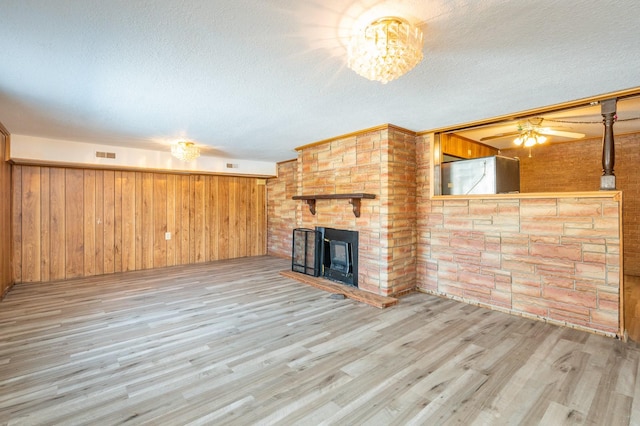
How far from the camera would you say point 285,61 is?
2.09 meters

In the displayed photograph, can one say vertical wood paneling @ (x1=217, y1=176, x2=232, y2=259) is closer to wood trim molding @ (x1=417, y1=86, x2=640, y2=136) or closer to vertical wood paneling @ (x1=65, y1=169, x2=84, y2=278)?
vertical wood paneling @ (x1=65, y1=169, x2=84, y2=278)

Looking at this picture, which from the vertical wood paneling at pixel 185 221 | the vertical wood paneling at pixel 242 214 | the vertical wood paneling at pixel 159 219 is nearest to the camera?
the vertical wood paneling at pixel 159 219

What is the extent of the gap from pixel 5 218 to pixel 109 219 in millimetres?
1335

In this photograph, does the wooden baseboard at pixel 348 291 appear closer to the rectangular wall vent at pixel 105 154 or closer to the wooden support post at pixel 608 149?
the wooden support post at pixel 608 149

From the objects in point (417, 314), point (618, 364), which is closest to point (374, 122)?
point (417, 314)

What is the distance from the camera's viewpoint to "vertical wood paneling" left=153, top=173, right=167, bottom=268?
5.70 metres

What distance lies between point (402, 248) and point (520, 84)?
2.17 meters

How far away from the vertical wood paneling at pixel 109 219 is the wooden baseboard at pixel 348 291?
10.1 ft

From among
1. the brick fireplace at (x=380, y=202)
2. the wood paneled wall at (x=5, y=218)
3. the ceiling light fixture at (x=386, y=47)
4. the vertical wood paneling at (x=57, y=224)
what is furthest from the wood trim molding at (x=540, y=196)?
the vertical wood paneling at (x=57, y=224)

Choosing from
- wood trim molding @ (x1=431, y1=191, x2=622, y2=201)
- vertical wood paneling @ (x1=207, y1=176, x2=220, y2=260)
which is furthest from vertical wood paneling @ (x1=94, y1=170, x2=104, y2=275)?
wood trim molding @ (x1=431, y1=191, x2=622, y2=201)

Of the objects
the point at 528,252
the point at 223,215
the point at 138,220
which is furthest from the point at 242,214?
the point at 528,252

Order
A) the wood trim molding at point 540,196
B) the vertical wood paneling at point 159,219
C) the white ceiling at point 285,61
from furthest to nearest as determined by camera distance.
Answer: the vertical wood paneling at point 159,219
the wood trim molding at point 540,196
the white ceiling at point 285,61

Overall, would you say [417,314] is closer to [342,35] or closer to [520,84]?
[520,84]

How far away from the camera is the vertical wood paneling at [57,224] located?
4.76m
